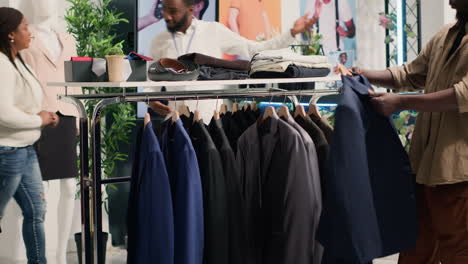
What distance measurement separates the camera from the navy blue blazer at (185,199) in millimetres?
2477

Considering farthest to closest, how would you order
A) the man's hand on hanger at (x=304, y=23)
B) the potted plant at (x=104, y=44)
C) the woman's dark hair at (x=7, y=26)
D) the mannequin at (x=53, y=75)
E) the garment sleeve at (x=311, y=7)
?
the garment sleeve at (x=311, y=7) → the man's hand on hanger at (x=304, y=23) → the potted plant at (x=104, y=44) → the mannequin at (x=53, y=75) → the woman's dark hair at (x=7, y=26)

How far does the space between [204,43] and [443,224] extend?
2.61m

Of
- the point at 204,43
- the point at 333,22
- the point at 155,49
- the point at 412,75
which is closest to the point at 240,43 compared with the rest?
the point at 204,43

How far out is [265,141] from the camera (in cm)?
266

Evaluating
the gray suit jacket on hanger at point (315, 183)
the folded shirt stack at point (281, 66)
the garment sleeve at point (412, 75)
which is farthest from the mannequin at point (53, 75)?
the garment sleeve at point (412, 75)

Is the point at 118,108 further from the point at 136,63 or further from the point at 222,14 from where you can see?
the point at 136,63

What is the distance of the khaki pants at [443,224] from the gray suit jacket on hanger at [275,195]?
0.54 m

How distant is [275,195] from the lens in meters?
2.61

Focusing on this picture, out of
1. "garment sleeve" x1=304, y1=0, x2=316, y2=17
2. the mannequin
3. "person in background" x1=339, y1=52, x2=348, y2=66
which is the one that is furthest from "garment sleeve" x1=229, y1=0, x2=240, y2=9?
the mannequin

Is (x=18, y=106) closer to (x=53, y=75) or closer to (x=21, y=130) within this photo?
(x=21, y=130)

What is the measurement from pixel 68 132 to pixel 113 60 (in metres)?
1.97

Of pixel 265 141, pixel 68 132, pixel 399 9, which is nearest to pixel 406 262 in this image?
pixel 265 141

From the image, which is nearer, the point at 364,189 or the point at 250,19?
the point at 364,189

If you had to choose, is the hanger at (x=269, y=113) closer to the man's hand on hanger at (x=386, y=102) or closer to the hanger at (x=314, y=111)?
the hanger at (x=314, y=111)
